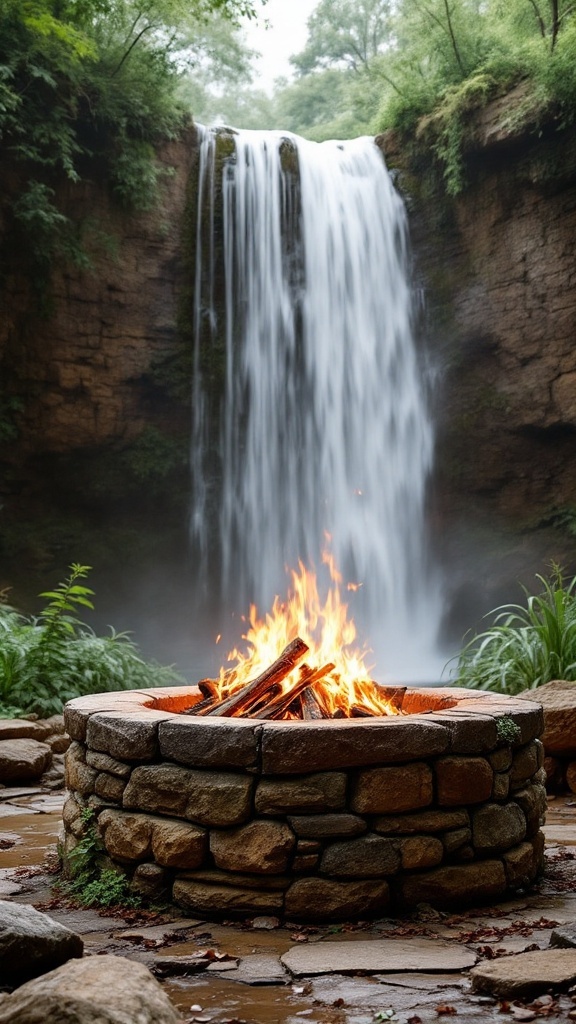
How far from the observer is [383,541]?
1420 centimetres

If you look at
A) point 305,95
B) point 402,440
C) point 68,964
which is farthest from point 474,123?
point 305,95

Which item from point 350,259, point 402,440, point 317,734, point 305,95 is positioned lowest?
point 317,734

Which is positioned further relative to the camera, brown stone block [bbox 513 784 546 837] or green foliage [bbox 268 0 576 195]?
green foliage [bbox 268 0 576 195]

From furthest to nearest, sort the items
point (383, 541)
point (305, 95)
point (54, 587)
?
1. point (305, 95)
2. point (383, 541)
3. point (54, 587)

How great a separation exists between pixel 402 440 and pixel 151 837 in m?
11.4

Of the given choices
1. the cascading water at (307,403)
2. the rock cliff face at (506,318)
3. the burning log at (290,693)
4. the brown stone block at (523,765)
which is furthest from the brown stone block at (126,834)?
the rock cliff face at (506,318)

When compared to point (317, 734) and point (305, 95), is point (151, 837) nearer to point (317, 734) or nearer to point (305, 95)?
point (317, 734)

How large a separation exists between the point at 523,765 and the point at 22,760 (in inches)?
155

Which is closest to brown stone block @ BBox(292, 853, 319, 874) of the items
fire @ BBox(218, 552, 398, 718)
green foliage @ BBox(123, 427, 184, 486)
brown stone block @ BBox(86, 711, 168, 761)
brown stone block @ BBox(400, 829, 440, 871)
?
brown stone block @ BBox(400, 829, 440, 871)

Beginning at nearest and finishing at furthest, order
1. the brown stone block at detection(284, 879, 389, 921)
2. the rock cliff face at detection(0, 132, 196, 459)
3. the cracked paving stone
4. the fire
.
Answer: the cracked paving stone → the brown stone block at detection(284, 879, 389, 921) → the fire → the rock cliff face at detection(0, 132, 196, 459)

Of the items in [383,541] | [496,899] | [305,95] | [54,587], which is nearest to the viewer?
[496,899]

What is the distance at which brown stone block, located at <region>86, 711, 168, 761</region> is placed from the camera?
3512 millimetres

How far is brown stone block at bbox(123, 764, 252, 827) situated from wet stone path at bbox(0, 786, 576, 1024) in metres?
0.39

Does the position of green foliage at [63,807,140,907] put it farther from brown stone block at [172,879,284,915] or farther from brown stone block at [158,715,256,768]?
brown stone block at [158,715,256,768]
